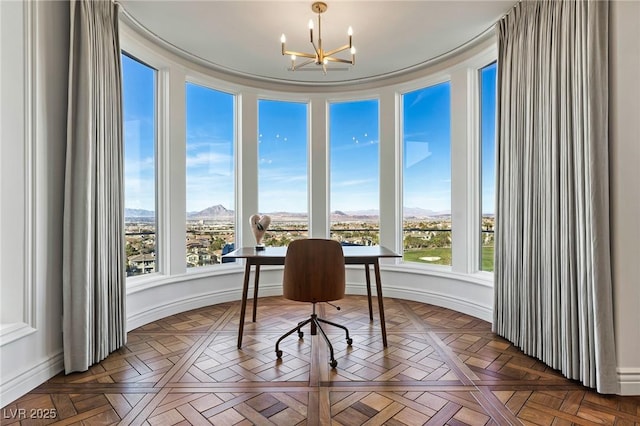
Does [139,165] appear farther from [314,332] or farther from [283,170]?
[314,332]

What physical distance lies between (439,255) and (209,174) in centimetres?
296

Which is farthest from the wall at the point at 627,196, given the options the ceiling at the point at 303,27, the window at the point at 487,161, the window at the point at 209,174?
the window at the point at 209,174

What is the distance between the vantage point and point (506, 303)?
9.23ft

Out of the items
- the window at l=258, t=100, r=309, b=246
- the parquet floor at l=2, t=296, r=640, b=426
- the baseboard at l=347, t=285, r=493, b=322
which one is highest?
the window at l=258, t=100, r=309, b=246

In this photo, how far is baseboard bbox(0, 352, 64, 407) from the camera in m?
1.88

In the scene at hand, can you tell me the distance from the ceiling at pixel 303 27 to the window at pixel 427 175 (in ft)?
1.67

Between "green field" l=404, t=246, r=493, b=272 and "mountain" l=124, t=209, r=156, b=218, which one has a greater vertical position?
"mountain" l=124, t=209, r=156, b=218

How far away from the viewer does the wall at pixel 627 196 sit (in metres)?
1.98

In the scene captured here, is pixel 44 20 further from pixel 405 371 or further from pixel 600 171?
pixel 600 171

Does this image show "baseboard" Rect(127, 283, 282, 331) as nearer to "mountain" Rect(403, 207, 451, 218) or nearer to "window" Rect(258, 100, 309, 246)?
"window" Rect(258, 100, 309, 246)

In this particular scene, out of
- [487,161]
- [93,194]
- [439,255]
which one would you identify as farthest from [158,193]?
[487,161]

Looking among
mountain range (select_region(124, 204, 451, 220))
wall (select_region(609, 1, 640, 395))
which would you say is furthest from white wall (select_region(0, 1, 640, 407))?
mountain range (select_region(124, 204, 451, 220))

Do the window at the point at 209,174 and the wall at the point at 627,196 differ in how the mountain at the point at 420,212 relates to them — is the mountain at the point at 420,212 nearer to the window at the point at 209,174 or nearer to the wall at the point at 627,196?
the wall at the point at 627,196

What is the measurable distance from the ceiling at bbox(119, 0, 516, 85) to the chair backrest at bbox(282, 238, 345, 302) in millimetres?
1452
